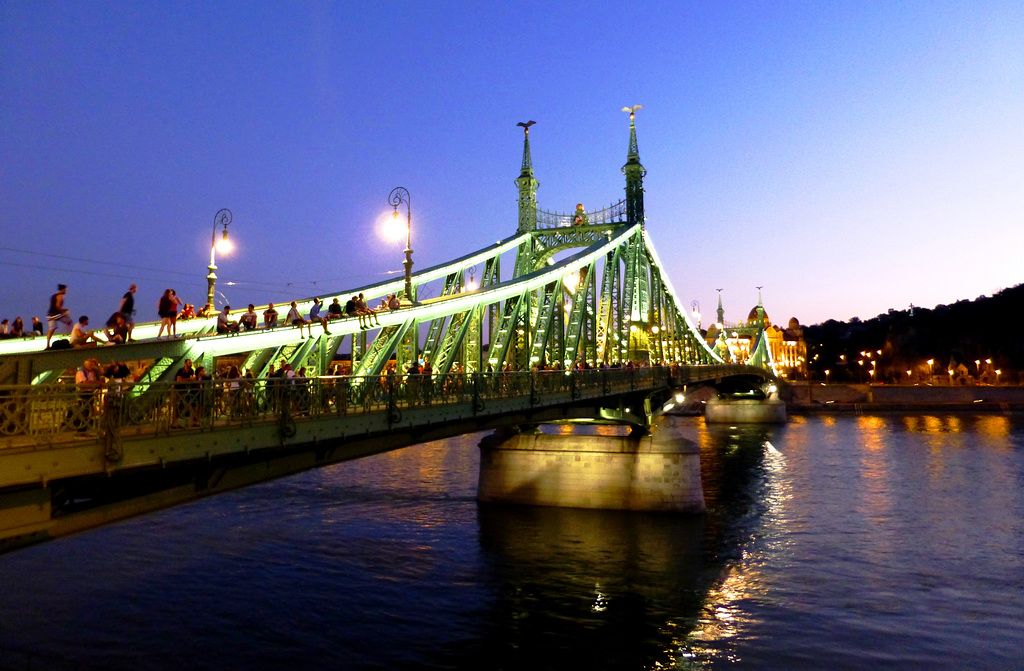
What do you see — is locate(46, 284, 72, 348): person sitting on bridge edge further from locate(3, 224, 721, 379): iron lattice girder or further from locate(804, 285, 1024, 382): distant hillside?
locate(804, 285, 1024, 382): distant hillside

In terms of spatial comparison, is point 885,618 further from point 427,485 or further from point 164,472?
point 427,485

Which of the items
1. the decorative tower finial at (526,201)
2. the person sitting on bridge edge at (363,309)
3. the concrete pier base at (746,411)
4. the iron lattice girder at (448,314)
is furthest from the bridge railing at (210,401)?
the concrete pier base at (746,411)

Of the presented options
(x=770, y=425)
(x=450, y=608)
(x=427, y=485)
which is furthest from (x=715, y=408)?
(x=450, y=608)

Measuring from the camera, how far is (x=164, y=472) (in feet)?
31.1

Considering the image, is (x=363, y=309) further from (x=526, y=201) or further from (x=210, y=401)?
(x=526, y=201)

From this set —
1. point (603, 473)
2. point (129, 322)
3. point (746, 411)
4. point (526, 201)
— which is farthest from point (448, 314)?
point (746, 411)

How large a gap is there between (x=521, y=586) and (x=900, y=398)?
8633 centimetres

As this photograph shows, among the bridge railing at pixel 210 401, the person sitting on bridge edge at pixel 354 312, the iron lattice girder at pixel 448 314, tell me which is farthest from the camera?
the person sitting on bridge edge at pixel 354 312

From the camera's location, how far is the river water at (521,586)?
562 inches

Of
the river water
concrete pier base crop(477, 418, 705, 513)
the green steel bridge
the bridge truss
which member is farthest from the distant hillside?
the green steel bridge

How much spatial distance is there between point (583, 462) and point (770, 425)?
2081 inches

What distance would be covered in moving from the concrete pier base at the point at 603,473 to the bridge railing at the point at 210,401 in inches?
433

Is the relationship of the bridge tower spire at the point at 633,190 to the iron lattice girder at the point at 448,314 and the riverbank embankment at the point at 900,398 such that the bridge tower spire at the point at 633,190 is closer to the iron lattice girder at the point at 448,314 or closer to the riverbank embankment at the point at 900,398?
the iron lattice girder at the point at 448,314

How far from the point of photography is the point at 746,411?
78000mm
